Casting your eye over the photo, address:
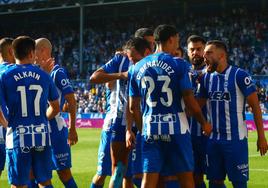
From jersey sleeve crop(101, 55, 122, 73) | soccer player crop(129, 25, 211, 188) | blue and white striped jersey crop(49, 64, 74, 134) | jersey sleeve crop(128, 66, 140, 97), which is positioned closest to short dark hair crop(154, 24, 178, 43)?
soccer player crop(129, 25, 211, 188)

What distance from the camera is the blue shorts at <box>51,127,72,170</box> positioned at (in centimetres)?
870

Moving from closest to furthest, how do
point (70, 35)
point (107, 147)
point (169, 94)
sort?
point (169, 94) < point (107, 147) < point (70, 35)

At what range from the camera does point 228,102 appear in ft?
26.2

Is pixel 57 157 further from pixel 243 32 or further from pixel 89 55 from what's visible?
pixel 89 55

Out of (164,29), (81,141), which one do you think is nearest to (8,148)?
(164,29)

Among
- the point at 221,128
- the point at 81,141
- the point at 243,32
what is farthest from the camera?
the point at 243,32

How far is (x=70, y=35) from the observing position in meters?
49.3

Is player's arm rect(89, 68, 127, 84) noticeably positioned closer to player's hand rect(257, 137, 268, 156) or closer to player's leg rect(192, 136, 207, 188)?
player's leg rect(192, 136, 207, 188)

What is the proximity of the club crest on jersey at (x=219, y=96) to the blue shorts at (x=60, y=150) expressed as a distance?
2.06 meters

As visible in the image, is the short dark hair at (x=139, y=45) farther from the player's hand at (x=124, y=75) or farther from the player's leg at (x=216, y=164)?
the player's leg at (x=216, y=164)

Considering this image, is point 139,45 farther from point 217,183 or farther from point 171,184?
point 217,183

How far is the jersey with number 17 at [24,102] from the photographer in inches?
282

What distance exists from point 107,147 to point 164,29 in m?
2.12

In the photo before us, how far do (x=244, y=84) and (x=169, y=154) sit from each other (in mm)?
1414
